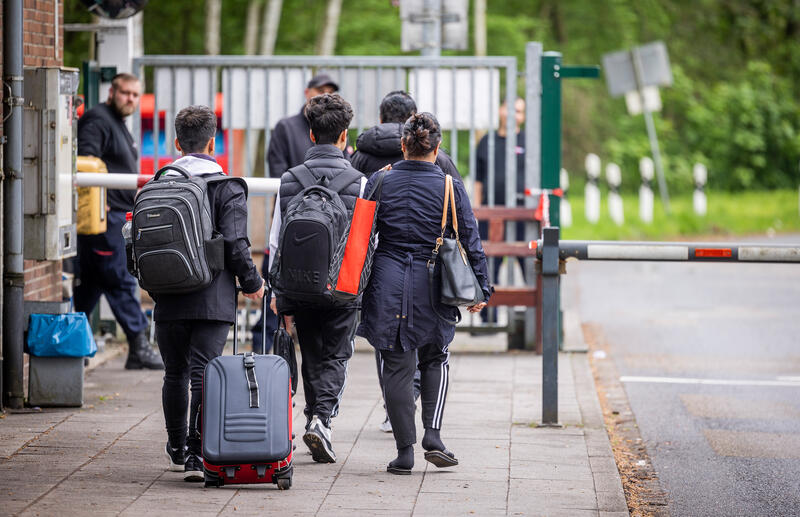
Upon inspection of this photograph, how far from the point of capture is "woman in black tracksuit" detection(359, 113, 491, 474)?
614 centimetres

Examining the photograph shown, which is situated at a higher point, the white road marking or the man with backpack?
the man with backpack

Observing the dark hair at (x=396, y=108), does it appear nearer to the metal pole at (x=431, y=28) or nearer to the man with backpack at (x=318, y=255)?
the man with backpack at (x=318, y=255)

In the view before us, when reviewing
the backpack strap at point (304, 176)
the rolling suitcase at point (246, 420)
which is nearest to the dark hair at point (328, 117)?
the backpack strap at point (304, 176)

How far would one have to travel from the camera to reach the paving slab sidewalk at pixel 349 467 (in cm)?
552

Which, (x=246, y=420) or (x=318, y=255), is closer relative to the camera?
(x=246, y=420)

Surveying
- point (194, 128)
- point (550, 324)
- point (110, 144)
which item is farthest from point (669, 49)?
point (194, 128)

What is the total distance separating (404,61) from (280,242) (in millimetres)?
4425

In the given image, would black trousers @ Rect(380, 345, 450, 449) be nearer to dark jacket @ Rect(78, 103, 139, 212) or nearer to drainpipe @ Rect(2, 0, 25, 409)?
drainpipe @ Rect(2, 0, 25, 409)

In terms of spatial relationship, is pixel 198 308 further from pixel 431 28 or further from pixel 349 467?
pixel 431 28

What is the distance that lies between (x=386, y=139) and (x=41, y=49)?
238 centimetres

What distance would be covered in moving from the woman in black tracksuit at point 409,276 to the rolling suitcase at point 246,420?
0.64 metres

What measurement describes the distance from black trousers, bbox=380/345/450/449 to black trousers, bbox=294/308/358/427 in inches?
10.4

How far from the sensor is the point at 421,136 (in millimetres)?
6180

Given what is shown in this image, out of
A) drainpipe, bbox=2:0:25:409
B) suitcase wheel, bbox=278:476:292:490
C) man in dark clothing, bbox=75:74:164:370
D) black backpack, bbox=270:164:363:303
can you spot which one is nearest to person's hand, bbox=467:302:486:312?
black backpack, bbox=270:164:363:303
